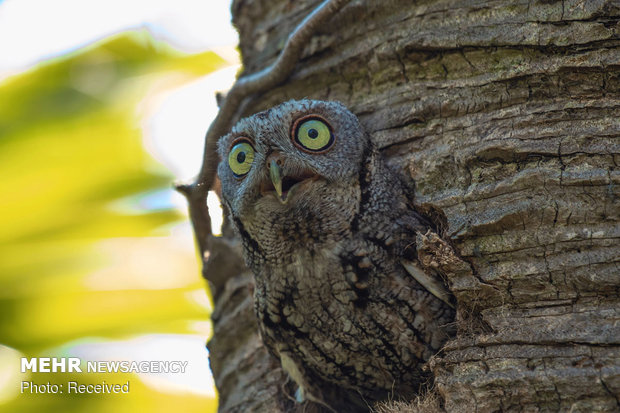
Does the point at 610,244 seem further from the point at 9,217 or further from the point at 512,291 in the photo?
the point at 9,217

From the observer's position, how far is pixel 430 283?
2.55 m

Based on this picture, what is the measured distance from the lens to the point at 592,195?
221cm

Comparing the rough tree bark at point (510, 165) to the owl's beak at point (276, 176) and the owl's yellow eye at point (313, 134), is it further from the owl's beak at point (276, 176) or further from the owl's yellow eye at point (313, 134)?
the owl's beak at point (276, 176)

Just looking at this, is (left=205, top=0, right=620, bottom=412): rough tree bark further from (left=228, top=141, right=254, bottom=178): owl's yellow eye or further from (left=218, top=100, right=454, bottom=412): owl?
(left=228, top=141, right=254, bottom=178): owl's yellow eye

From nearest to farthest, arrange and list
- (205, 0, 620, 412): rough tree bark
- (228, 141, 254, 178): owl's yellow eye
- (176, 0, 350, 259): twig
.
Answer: (205, 0, 620, 412): rough tree bark → (228, 141, 254, 178): owl's yellow eye → (176, 0, 350, 259): twig

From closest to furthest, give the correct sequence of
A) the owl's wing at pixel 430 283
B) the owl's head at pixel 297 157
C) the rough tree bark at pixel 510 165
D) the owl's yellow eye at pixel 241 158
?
the rough tree bark at pixel 510 165, the owl's wing at pixel 430 283, the owl's head at pixel 297 157, the owl's yellow eye at pixel 241 158

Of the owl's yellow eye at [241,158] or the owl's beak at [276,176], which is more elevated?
the owl's yellow eye at [241,158]

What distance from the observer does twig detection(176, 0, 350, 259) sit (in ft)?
10.2

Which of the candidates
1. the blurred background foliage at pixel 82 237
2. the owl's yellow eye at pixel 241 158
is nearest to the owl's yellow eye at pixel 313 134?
the owl's yellow eye at pixel 241 158

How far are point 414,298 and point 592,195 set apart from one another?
766 mm

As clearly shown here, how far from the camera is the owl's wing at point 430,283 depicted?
2.54 meters

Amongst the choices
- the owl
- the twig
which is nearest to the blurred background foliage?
the twig

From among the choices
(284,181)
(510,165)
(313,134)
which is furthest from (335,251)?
(510,165)

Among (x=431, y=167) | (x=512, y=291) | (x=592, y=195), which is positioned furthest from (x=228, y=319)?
(x=592, y=195)
